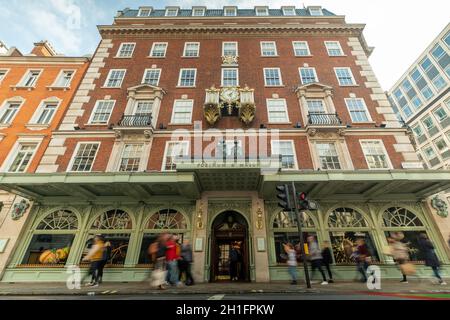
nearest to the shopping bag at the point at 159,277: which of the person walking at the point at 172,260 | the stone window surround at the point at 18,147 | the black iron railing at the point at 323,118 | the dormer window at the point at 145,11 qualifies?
the person walking at the point at 172,260

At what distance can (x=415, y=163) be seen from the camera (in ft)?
41.8

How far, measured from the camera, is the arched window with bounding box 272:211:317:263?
441 inches

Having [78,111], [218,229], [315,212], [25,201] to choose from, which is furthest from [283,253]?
[78,111]

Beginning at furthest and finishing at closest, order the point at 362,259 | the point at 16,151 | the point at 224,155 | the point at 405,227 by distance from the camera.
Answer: the point at 16,151 < the point at 224,155 < the point at 405,227 < the point at 362,259

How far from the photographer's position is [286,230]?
37.8 ft

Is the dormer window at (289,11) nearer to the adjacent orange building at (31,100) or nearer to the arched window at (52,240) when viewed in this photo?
the adjacent orange building at (31,100)

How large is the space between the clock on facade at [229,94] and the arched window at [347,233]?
959 cm

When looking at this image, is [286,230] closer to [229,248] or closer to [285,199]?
[229,248]

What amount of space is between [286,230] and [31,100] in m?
20.8

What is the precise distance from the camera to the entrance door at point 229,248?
11219mm

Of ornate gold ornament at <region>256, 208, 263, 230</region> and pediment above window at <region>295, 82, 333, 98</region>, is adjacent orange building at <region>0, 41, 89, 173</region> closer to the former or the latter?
ornate gold ornament at <region>256, 208, 263, 230</region>

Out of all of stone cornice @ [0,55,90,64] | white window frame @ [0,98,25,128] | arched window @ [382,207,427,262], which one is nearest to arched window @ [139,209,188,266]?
arched window @ [382,207,427,262]

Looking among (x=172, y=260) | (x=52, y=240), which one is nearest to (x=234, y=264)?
(x=172, y=260)
